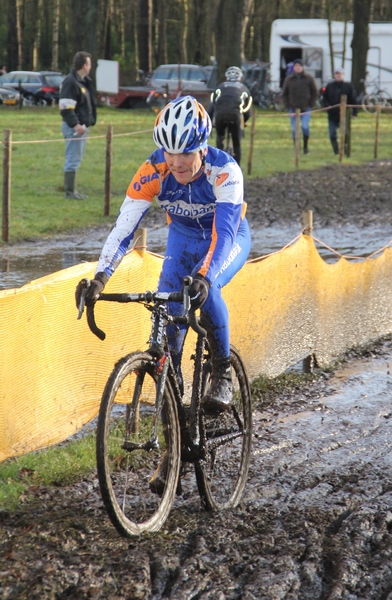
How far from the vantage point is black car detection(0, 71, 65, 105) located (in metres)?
43.8

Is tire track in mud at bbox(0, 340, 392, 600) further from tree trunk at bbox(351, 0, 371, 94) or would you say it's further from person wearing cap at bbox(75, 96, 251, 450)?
tree trunk at bbox(351, 0, 371, 94)

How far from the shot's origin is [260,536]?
454 centimetres

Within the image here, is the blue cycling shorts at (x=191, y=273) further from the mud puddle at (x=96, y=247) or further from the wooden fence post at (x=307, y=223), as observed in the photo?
the mud puddle at (x=96, y=247)

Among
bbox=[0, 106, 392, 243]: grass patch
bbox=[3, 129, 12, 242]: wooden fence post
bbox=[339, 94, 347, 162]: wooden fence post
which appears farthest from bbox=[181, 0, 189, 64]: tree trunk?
bbox=[3, 129, 12, 242]: wooden fence post

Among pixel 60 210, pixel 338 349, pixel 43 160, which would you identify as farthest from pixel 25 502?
pixel 43 160

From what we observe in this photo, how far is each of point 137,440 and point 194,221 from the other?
121cm

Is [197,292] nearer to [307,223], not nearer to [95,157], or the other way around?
[307,223]

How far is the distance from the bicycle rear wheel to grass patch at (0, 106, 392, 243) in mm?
8380

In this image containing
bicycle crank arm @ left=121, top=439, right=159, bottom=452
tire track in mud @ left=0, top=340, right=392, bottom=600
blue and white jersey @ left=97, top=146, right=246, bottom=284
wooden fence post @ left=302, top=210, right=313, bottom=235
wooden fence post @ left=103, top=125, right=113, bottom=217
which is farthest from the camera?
wooden fence post @ left=103, top=125, right=113, bottom=217

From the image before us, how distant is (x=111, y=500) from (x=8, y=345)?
1119 mm

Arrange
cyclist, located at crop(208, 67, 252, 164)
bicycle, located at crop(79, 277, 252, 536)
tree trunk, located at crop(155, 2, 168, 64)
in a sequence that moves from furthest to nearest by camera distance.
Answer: tree trunk, located at crop(155, 2, 168, 64) → cyclist, located at crop(208, 67, 252, 164) → bicycle, located at crop(79, 277, 252, 536)

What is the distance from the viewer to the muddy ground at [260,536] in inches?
154

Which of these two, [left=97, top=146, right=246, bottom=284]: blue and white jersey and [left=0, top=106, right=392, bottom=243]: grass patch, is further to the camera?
[left=0, top=106, right=392, bottom=243]: grass patch

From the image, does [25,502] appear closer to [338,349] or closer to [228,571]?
[228,571]
